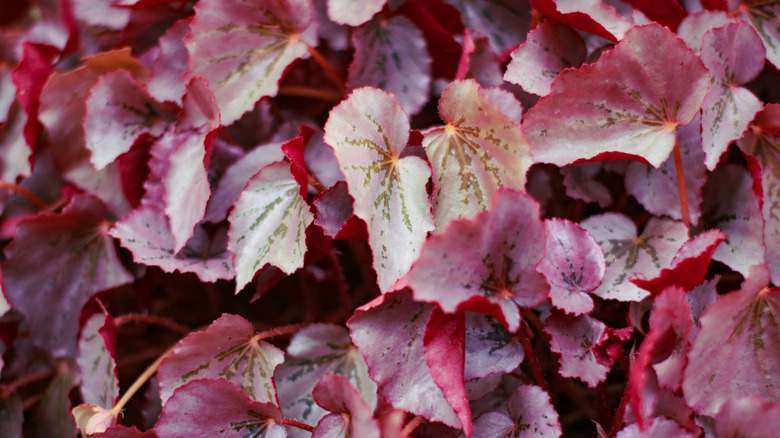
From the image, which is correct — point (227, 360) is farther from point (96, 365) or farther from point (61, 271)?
point (61, 271)

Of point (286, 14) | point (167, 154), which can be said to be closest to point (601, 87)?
point (286, 14)

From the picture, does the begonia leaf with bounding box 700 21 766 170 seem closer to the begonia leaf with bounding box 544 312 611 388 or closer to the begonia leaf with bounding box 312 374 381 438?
the begonia leaf with bounding box 544 312 611 388

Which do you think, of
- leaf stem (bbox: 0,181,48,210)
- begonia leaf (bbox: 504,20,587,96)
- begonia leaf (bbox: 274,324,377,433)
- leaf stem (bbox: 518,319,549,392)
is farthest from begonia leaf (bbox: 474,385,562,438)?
leaf stem (bbox: 0,181,48,210)

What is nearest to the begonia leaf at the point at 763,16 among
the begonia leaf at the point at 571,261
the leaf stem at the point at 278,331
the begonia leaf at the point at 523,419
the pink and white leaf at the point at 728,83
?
the pink and white leaf at the point at 728,83

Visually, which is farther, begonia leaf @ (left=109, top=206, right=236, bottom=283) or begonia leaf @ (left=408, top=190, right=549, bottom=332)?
begonia leaf @ (left=109, top=206, right=236, bottom=283)

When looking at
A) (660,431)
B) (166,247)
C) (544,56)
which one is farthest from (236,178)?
(660,431)

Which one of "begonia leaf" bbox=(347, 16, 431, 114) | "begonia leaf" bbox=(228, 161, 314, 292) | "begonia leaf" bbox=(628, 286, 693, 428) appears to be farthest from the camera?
"begonia leaf" bbox=(347, 16, 431, 114)

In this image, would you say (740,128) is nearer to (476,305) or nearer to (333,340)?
(476,305)

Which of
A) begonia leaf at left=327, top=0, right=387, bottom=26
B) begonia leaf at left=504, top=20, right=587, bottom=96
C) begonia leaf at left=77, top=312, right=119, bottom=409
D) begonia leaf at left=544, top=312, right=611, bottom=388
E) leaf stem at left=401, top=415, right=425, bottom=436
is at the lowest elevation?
begonia leaf at left=77, top=312, right=119, bottom=409
